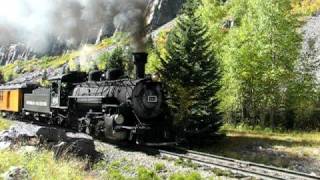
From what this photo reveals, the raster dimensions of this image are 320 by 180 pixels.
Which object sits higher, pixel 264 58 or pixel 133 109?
pixel 264 58

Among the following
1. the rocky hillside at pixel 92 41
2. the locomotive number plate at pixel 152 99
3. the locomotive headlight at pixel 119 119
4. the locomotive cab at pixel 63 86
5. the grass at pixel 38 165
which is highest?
the rocky hillside at pixel 92 41

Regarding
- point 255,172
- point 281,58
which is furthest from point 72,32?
point 255,172

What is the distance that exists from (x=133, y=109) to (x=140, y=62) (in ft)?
6.51

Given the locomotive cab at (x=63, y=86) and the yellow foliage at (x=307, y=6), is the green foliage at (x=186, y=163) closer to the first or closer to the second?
the locomotive cab at (x=63, y=86)

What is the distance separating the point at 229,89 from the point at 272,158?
34.4ft

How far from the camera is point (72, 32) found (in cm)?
2523

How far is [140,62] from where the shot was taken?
18391 millimetres

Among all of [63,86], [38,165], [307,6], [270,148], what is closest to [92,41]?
[307,6]

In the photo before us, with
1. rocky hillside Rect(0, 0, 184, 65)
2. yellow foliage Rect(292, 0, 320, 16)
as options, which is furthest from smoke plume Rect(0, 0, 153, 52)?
rocky hillside Rect(0, 0, 184, 65)

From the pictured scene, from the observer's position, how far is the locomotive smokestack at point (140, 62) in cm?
1813

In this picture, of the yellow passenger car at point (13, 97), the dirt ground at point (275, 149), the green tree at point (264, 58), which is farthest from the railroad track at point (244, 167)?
the yellow passenger car at point (13, 97)

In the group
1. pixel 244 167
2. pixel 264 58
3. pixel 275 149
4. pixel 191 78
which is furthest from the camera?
pixel 264 58

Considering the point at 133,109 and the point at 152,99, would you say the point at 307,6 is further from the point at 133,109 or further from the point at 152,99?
the point at 133,109

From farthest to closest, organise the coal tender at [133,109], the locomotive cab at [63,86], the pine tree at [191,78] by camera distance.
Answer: the locomotive cab at [63,86] → the pine tree at [191,78] → the coal tender at [133,109]
